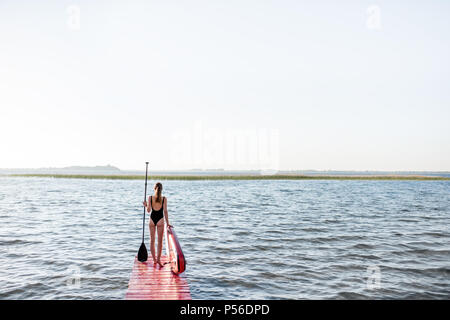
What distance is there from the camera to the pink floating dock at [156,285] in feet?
30.6

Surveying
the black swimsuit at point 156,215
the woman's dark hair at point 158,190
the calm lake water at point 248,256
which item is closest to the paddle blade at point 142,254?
the calm lake water at point 248,256

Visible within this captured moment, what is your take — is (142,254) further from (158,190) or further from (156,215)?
(158,190)

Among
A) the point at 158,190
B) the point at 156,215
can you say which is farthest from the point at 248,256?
the point at 158,190

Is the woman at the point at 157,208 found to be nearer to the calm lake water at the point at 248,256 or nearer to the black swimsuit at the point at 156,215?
the black swimsuit at the point at 156,215

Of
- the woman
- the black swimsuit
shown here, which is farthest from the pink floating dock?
the black swimsuit

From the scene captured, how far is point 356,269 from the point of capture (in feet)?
46.7

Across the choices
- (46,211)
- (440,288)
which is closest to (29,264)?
(440,288)

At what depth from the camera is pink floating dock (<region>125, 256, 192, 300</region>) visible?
367 inches

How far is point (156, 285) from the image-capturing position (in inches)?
398

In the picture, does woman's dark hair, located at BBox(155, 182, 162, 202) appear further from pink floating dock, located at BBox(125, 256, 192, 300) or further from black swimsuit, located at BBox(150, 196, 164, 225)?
pink floating dock, located at BBox(125, 256, 192, 300)
